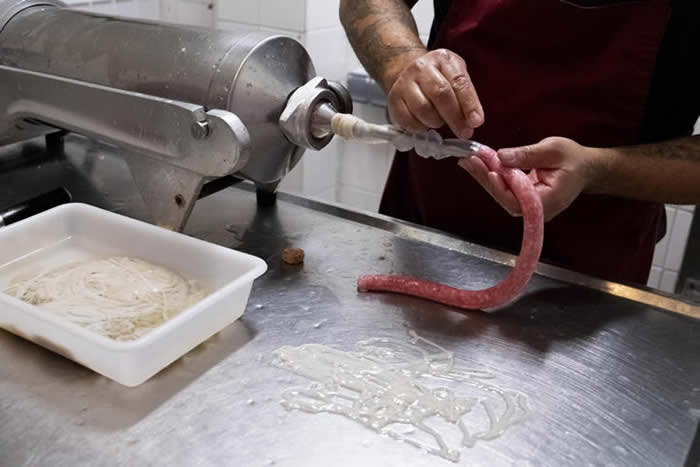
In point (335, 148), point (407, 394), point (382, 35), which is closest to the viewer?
point (407, 394)

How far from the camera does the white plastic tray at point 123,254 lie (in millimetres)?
629

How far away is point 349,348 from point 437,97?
293 mm

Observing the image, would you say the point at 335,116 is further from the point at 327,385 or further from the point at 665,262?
the point at 665,262

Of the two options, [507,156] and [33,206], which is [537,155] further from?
[33,206]

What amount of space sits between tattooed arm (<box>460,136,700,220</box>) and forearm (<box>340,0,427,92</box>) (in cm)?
21

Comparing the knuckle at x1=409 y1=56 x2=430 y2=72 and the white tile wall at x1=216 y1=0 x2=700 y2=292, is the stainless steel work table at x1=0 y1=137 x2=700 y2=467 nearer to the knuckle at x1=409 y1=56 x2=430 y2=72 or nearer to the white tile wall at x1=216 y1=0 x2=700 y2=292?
the knuckle at x1=409 y1=56 x2=430 y2=72

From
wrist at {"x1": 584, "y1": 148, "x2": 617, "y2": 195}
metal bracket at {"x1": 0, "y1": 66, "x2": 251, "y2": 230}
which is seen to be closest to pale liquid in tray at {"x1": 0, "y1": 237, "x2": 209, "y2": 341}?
metal bracket at {"x1": 0, "y1": 66, "x2": 251, "y2": 230}

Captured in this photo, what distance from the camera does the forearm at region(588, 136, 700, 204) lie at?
2.67 feet

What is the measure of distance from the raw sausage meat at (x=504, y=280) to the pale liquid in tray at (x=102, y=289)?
22cm

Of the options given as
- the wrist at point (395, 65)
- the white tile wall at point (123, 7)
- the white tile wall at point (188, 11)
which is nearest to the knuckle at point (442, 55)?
the wrist at point (395, 65)

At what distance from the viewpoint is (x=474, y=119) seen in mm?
771

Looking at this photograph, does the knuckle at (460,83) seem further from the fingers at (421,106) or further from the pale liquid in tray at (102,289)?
the pale liquid in tray at (102,289)

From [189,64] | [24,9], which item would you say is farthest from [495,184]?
[24,9]

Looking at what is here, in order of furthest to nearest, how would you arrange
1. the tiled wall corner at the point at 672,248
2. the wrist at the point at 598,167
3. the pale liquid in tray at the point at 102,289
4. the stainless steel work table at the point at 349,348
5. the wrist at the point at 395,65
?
the tiled wall corner at the point at 672,248 → the wrist at the point at 395,65 → the wrist at the point at 598,167 → the pale liquid in tray at the point at 102,289 → the stainless steel work table at the point at 349,348
